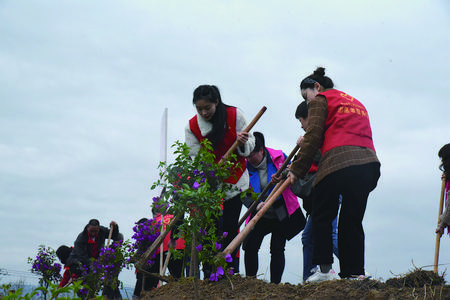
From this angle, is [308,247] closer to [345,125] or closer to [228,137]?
[228,137]

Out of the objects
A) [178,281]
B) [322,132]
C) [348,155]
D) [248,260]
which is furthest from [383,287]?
[248,260]

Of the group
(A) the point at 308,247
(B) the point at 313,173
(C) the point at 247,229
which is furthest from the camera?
(B) the point at 313,173

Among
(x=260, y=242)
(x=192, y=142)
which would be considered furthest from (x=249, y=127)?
(x=260, y=242)

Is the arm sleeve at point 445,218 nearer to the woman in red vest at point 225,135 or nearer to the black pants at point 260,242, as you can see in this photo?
the black pants at point 260,242

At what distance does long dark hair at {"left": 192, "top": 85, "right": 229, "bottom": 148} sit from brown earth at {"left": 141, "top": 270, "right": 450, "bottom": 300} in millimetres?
1251

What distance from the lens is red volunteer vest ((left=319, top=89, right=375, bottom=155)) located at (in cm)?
369

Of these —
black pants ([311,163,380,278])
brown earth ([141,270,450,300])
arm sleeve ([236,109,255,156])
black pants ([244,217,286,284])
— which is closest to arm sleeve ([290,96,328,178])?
black pants ([311,163,380,278])

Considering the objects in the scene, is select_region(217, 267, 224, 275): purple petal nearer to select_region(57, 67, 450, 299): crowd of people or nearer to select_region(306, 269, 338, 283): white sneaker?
select_region(57, 67, 450, 299): crowd of people

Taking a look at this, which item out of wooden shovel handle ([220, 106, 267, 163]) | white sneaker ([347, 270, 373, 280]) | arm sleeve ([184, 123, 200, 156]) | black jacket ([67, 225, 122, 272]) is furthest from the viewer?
black jacket ([67, 225, 122, 272])

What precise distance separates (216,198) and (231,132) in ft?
3.03

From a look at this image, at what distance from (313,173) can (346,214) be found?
1624mm

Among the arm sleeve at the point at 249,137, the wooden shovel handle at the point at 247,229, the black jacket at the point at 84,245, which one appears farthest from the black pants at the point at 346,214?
the black jacket at the point at 84,245

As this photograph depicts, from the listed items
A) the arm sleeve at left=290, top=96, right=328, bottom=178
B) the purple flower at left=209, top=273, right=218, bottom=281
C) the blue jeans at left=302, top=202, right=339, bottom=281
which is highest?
the arm sleeve at left=290, top=96, right=328, bottom=178

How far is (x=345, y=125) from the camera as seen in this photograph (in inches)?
146
